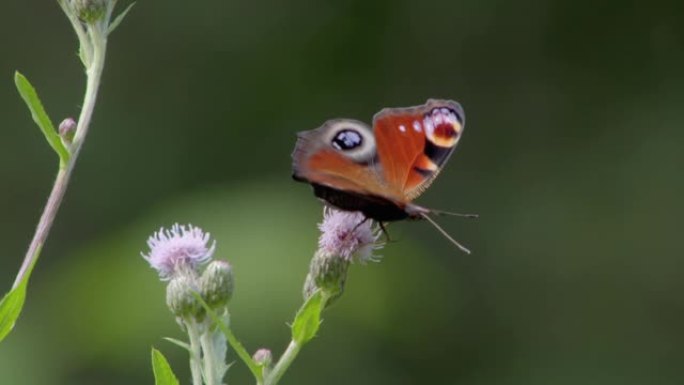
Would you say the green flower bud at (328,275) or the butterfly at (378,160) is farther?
the green flower bud at (328,275)

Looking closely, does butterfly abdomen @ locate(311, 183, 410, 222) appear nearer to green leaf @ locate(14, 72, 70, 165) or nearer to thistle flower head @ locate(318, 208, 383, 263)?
thistle flower head @ locate(318, 208, 383, 263)

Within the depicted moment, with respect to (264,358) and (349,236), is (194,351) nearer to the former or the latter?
(264,358)

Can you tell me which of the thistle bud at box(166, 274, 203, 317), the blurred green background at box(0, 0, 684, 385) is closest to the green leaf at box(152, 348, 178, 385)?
the thistle bud at box(166, 274, 203, 317)

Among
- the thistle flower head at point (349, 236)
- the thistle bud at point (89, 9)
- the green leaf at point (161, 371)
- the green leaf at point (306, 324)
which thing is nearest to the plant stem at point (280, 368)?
the green leaf at point (306, 324)

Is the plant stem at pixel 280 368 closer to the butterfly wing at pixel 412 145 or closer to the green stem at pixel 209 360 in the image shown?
the green stem at pixel 209 360

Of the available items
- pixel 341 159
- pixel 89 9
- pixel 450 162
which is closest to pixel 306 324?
pixel 341 159

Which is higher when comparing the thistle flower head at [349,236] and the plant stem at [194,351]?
the thistle flower head at [349,236]

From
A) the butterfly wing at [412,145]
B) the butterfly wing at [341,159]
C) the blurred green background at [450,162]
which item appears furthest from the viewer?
the blurred green background at [450,162]
